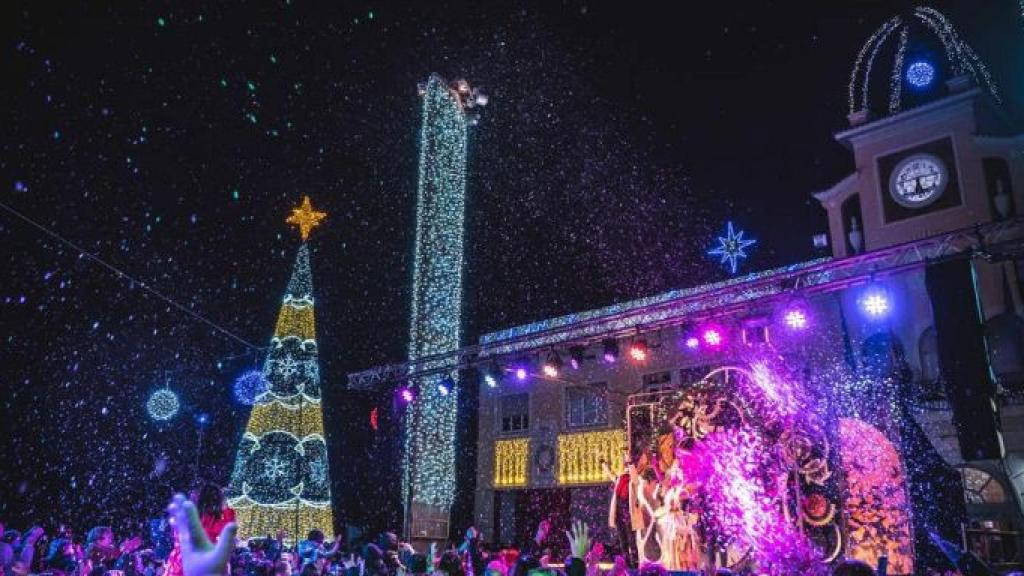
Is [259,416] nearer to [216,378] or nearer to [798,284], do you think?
[216,378]

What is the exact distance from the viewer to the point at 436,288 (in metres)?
20.0

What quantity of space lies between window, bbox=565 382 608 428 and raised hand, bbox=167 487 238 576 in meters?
19.8

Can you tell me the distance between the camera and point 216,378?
20.4m

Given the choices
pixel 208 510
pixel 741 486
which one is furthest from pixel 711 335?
pixel 208 510

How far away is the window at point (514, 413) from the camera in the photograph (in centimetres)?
2350

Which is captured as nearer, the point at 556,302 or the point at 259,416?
the point at 259,416

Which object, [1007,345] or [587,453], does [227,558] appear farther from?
[587,453]

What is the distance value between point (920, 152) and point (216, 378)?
19.0 m

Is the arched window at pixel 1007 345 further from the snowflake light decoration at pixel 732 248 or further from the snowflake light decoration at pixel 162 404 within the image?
the snowflake light decoration at pixel 162 404

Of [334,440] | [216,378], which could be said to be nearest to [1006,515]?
[334,440]

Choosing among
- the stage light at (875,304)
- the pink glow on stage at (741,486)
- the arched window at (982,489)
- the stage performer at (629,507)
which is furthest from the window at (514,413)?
the arched window at (982,489)

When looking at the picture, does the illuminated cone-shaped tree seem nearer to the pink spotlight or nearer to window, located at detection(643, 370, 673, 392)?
the pink spotlight

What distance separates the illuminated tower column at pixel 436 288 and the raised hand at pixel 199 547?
54.0 ft

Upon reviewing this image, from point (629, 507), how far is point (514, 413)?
26.7ft
